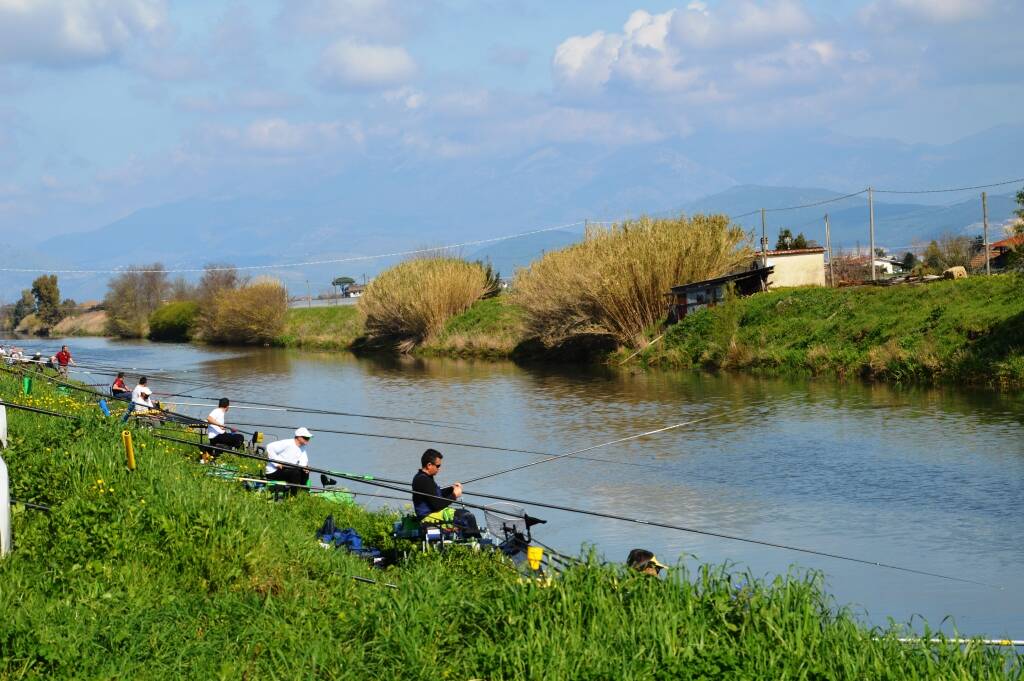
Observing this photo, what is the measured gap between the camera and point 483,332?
172 ft

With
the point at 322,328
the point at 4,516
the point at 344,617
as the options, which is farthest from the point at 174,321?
the point at 344,617

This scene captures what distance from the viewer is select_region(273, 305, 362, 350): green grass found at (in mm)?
65500

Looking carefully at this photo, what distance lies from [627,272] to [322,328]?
33354mm

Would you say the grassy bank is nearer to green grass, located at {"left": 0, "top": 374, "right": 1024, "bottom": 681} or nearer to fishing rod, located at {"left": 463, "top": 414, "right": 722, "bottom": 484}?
fishing rod, located at {"left": 463, "top": 414, "right": 722, "bottom": 484}

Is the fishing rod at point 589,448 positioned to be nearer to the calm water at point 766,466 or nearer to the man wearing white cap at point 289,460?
the calm water at point 766,466

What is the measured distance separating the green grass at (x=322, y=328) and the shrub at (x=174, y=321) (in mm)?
12921

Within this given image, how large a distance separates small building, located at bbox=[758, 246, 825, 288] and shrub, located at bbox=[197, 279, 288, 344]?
40016mm

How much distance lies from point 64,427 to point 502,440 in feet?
39.3

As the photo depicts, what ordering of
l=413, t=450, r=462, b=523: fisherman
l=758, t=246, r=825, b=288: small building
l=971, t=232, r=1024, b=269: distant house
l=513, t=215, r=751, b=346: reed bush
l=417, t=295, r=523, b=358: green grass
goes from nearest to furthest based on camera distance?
l=413, t=450, r=462, b=523: fisherman, l=513, t=215, r=751, b=346: reed bush, l=758, t=246, r=825, b=288: small building, l=417, t=295, r=523, b=358: green grass, l=971, t=232, r=1024, b=269: distant house

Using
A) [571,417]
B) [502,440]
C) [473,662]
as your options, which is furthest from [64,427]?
[571,417]

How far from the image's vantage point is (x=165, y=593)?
8.43 m

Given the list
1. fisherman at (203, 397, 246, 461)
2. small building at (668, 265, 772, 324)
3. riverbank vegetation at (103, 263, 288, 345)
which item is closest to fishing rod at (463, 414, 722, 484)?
fisherman at (203, 397, 246, 461)

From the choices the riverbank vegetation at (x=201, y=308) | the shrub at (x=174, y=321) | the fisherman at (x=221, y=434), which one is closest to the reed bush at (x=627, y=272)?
the fisherman at (x=221, y=434)

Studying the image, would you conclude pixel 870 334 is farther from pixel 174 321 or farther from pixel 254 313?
pixel 174 321
